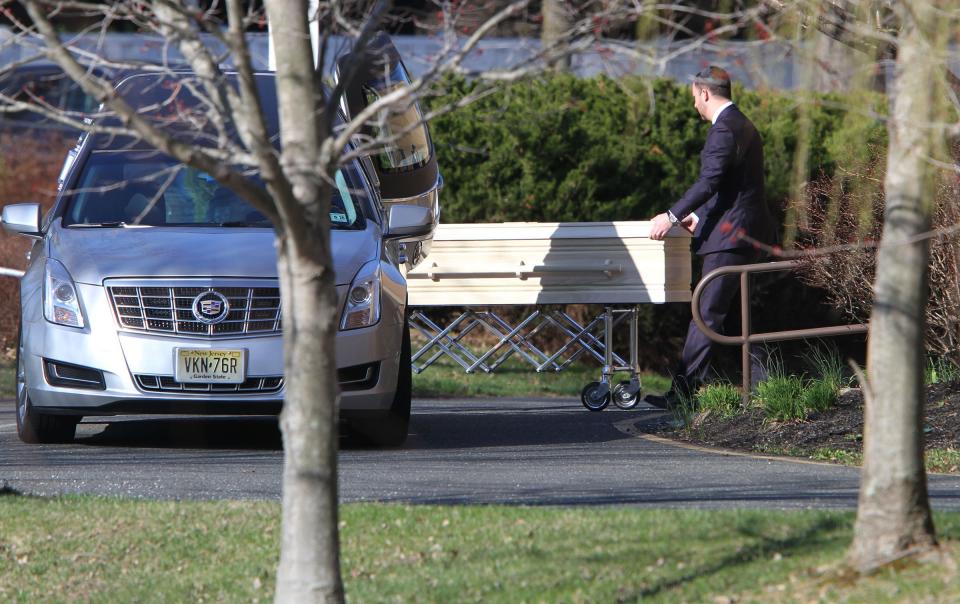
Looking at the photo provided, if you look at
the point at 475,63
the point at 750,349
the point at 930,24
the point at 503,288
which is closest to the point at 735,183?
the point at 750,349

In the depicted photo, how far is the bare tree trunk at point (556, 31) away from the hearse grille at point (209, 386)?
2.92 m

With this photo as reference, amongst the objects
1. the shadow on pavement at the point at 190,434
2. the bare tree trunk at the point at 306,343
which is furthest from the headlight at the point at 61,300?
the bare tree trunk at the point at 306,343

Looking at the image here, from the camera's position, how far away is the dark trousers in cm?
991

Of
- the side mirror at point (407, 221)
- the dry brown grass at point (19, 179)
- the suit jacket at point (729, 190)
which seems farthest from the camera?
the dry brown grass at point (19, 179)

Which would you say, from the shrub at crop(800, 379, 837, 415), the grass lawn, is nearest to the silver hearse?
the grass lawn

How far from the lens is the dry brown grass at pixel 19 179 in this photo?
531 inches

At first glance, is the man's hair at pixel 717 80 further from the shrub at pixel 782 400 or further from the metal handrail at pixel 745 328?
the shrub at pixel 782 400

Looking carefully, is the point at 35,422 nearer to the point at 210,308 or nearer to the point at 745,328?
the point at 210,308

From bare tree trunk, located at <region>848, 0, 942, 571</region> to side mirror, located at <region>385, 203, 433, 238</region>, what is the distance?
4317 millimetres

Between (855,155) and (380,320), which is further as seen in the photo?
(855,155)

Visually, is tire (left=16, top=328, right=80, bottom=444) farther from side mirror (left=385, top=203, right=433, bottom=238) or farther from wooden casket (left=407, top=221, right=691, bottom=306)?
wooden casket (left=407, top=221, right=691, bottom=306)

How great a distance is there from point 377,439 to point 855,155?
156 inches

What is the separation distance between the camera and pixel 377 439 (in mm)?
8672

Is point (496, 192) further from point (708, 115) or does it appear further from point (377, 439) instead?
point (377, 439)
